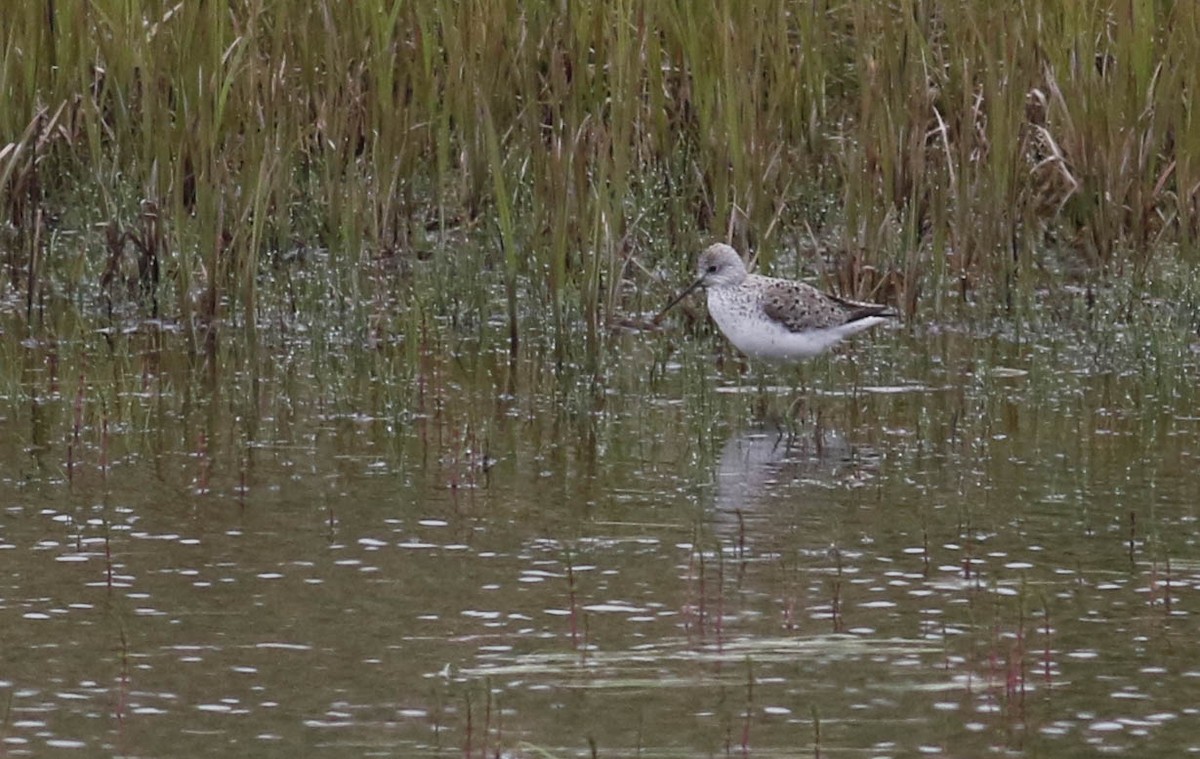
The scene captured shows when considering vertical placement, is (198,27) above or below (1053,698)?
above

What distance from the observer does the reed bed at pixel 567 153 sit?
30.0 feet

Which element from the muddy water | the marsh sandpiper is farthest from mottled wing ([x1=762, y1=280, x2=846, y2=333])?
the muddy water

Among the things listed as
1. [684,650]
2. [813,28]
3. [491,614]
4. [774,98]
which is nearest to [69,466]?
[491,614]

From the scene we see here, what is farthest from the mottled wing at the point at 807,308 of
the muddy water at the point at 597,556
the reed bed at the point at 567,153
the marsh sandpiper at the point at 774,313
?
the reed bed at the point at 567,153

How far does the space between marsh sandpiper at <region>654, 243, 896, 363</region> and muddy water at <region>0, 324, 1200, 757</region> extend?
0.17 m

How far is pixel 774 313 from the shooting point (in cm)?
849

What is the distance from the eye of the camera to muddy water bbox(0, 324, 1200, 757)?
494cm

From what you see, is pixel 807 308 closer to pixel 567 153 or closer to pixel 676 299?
pixel 676 299

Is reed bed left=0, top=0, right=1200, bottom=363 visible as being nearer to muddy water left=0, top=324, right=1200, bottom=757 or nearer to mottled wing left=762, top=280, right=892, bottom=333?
mottled wing left=762, top=280, right=892, bottom=333

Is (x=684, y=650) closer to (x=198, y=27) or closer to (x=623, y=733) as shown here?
(x=623, y=733)

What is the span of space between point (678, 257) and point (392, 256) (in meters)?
1.19

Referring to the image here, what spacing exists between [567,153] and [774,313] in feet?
3.38

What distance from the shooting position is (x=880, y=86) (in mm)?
9836

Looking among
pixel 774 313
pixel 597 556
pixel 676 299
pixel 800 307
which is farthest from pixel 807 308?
pixel 597 556
